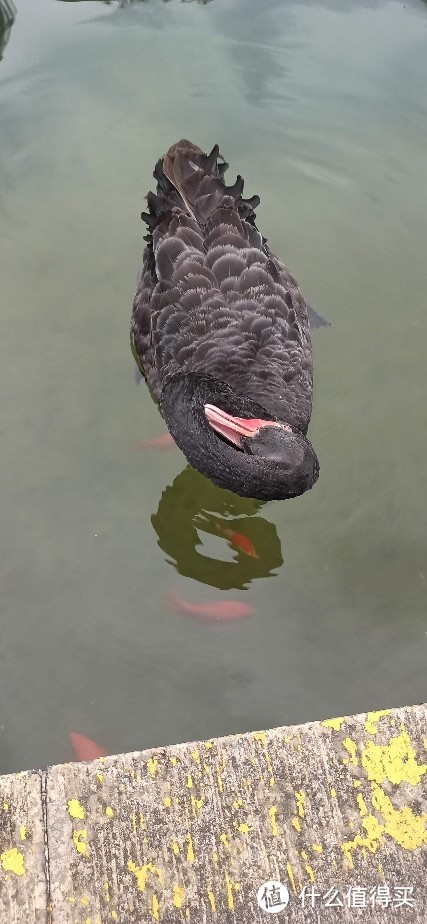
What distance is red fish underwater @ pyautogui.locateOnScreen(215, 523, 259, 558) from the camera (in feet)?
17.2

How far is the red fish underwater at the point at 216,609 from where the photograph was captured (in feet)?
16.0

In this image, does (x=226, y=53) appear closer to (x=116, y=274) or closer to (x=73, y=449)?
(x=116, y=274)

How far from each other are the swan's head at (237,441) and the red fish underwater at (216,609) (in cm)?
92

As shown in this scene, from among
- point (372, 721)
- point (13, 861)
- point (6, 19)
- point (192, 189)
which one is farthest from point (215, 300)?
point (6, 19)

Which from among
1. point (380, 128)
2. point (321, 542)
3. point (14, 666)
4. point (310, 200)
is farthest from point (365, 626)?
point (380, 128)

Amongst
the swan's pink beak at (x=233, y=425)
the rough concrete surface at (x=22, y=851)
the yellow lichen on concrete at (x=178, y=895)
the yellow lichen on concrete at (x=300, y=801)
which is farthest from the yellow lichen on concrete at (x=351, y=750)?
the swan's pink beak at (x=233, y=425)

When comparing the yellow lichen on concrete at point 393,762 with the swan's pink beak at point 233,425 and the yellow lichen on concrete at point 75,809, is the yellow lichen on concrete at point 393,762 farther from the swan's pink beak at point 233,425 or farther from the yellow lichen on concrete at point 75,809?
the swan's pink beak at point 233,425

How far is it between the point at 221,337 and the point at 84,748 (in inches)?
97.5

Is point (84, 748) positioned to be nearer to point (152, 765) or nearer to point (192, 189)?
point (152, 765)

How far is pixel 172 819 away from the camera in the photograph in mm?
2955

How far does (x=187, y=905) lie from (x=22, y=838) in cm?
63

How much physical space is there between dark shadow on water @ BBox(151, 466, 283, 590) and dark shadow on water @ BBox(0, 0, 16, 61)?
5275mm

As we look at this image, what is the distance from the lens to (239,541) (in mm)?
5312

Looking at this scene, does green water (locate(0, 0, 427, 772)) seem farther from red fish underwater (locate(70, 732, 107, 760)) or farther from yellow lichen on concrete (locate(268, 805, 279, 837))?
yellow lichen on concrete (locate(268, 805, 279, 837))
